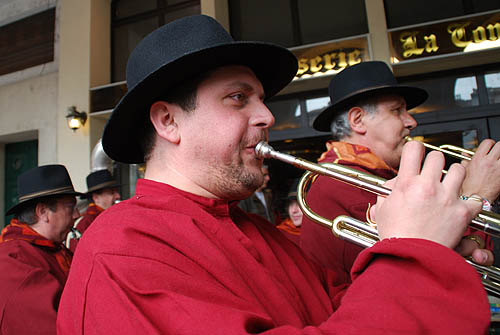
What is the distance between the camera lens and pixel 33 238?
2.75 m

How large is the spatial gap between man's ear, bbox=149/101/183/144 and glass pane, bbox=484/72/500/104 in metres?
5.09

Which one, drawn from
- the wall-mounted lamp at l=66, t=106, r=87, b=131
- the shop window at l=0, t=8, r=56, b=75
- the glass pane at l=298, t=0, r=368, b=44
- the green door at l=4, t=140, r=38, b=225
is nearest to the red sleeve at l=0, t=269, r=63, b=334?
the wall-mounted lamp at l=66, t=106, r=87, b=131

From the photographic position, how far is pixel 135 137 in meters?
1.40

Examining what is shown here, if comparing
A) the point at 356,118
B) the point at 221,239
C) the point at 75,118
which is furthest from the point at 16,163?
the point at 221,239

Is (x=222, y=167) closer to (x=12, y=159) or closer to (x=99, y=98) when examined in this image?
(x=99, y=98)

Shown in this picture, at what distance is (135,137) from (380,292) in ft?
3.48

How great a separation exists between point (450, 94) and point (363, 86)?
140 inches

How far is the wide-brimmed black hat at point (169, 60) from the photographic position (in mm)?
1120

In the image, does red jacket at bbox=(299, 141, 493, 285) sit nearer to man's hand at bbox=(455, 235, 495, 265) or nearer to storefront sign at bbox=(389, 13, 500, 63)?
man's hand at bbox=(455, 235, 495, 265)

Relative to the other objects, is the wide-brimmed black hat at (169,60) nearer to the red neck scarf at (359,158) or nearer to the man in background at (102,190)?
the red neck scarf at (359,158)

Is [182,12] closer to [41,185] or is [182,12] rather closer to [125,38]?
[125,38]

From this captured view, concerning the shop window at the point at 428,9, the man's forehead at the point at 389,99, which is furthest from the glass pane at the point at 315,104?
the man's forehead at the point at 389,99

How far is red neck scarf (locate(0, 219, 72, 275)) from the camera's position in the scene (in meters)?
2.73

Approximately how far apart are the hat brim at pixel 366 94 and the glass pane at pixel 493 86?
122 inches
